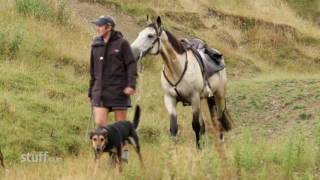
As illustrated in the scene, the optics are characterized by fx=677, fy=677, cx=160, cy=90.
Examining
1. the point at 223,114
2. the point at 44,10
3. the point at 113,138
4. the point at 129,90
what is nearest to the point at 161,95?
the point at 223,114

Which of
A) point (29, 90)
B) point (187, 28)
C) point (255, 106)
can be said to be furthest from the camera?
point (187, 28)

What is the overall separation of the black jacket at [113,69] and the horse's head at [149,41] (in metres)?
1.06

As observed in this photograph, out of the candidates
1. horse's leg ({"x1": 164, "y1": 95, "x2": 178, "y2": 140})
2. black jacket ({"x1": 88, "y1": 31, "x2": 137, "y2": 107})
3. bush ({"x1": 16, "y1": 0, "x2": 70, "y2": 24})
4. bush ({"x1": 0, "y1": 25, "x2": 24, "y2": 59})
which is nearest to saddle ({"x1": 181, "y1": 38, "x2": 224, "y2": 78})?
horse's leg ({"x1": 164, "y1": 95, "x2": 178, "y2": 140})

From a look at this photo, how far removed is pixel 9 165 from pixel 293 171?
4.31 metres

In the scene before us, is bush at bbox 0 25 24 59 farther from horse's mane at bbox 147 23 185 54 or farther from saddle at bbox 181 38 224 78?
horse's mane at bbox 147 23 185 54

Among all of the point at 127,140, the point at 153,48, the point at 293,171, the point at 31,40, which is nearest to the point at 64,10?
the point at 31,40

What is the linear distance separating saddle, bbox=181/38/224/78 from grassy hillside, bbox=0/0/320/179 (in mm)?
1208

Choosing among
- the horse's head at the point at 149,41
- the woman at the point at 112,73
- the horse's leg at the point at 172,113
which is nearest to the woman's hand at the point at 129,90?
the woman at the point at 112,73

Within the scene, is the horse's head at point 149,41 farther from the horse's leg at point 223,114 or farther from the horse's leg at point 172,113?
the horse's leg at point 223,114

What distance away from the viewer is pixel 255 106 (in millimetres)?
15547

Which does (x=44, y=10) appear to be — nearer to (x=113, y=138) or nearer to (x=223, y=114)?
(x=223, y=114)

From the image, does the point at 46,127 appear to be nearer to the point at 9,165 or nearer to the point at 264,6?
the point at 9,165

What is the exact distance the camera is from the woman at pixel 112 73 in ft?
29.0

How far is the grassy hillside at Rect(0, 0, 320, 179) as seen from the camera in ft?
25.1
